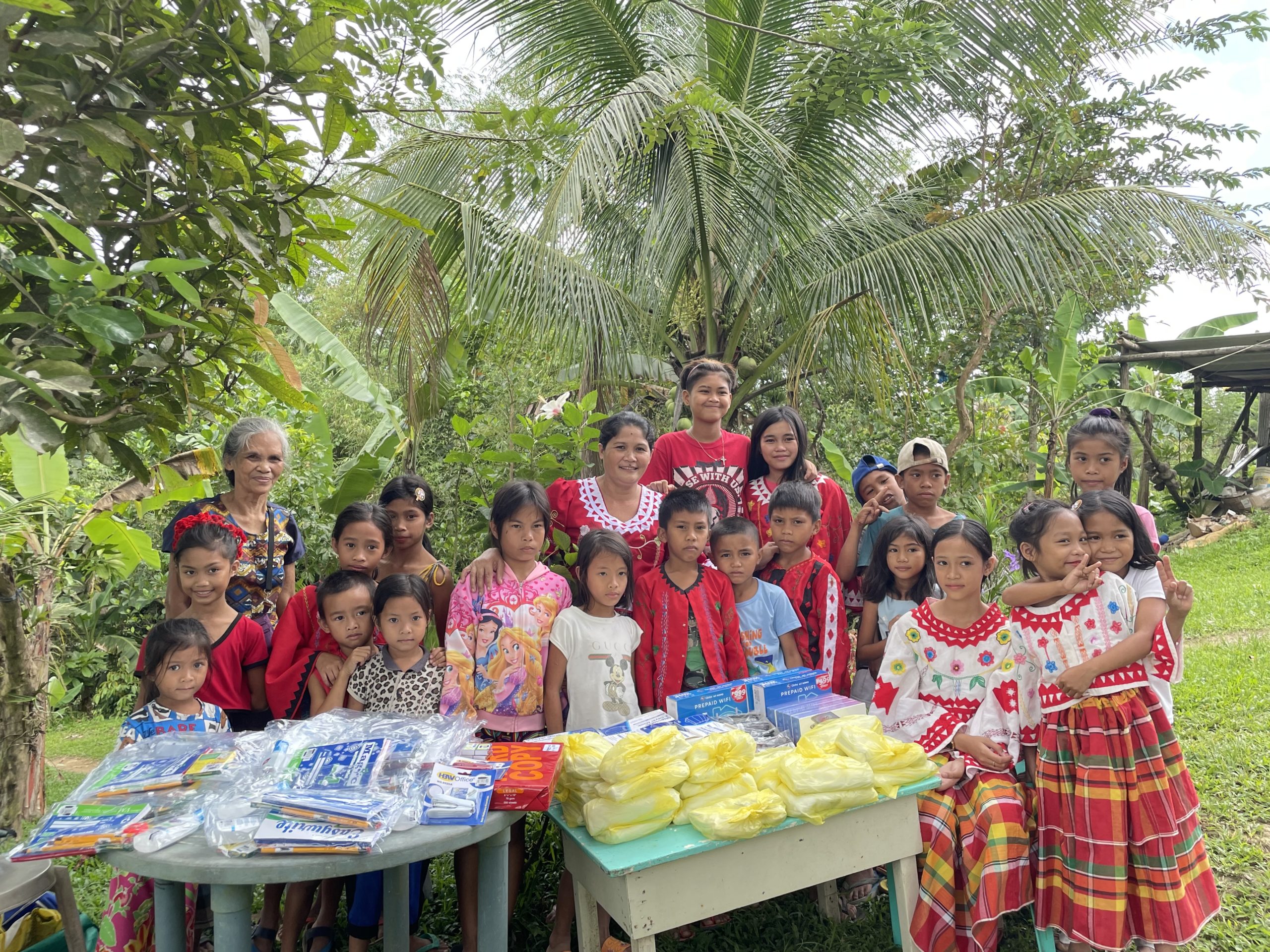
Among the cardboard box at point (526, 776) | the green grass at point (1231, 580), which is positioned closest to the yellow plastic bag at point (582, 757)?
the cardboard box at point (526, 776)

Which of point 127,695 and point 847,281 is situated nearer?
point 847,281

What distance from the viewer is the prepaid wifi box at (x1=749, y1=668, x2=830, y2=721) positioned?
9.39 ft

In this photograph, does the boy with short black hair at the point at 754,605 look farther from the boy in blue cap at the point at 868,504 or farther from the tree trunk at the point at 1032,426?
the tree trunk at the point at 1032,426

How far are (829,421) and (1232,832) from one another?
5.20m

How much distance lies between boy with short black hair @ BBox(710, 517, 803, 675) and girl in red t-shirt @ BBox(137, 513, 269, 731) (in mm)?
1727

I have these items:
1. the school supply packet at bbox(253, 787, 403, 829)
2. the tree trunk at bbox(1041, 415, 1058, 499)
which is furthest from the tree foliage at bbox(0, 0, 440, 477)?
the tree trunk at bbox(1041, 415, 1058, 499)

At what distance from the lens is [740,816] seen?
2156 millimetres

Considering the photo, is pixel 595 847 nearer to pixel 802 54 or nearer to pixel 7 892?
pixel 7 892

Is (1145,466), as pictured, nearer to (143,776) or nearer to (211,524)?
(211,524)

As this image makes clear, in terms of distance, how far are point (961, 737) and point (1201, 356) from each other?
8.21 m

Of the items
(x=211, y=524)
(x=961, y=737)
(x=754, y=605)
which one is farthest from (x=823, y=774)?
(x=211, y=524)

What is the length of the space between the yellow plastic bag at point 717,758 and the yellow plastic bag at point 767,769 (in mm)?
25

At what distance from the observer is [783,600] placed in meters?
3.33

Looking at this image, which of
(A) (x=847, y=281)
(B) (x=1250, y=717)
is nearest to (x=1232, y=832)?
(B) (x=1250, y=717)
